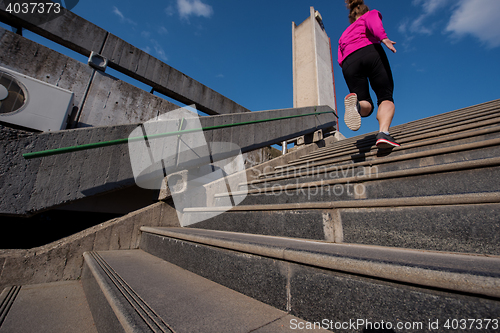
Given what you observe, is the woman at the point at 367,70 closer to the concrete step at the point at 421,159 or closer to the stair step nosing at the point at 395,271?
the concrete step at the point at 421,159

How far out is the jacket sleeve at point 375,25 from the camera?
2.37m

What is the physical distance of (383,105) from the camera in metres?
2.51

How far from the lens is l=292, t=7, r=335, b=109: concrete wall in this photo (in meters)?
9.56

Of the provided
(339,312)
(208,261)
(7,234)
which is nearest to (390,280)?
(339,312)

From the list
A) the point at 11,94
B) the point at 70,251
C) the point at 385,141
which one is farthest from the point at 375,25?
the point at 11,94

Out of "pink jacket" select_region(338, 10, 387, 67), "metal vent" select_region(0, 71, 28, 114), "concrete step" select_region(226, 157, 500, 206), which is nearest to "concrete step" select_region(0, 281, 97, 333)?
"concrete step" select_region(226, 157, 500, 206)

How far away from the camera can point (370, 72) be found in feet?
8.47

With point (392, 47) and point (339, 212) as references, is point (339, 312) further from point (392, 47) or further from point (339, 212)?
point (392, 47)

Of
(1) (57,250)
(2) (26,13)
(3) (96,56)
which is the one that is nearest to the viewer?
(1) (57,250)

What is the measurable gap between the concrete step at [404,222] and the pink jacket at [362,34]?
210 cm

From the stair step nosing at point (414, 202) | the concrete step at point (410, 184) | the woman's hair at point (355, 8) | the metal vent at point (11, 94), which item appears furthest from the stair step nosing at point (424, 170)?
the metal vent at point (11, 94)

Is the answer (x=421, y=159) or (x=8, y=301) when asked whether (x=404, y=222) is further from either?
(x=8, y=301)

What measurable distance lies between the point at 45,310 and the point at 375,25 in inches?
155

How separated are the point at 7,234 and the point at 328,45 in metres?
13.4
